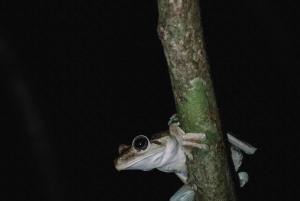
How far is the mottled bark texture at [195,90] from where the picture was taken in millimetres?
813

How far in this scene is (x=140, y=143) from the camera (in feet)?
4.97

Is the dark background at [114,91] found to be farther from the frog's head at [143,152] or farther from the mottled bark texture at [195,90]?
the mottled bark texture at [195,90]

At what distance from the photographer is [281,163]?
479 cm

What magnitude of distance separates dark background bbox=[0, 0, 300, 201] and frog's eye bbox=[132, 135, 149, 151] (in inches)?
121

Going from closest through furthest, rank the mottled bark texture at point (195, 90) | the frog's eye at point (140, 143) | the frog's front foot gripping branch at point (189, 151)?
the mottled bark texture at point (195, 90)
the frog's front foot gripping branch at point (189, 151)
the frog's eye at point (140, 143)

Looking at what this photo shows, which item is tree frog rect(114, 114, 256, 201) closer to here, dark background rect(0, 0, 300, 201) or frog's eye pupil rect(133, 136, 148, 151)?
frog's eye pupil rect(133, 136, 148, 151)

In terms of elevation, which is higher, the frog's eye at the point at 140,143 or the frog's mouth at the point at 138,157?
the frog's eye at the point at 140,143

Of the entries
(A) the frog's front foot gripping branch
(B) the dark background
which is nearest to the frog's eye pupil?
(A) the frog's front foot gripping branch

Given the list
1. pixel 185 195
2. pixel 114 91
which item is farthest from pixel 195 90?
pixel 114 91

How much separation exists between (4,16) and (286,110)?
4728mm

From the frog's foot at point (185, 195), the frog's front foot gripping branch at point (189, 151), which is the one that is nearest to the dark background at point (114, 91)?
the frog's front foot gripping branch at point (189, 151)

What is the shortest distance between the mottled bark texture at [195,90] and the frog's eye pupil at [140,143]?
0.38 metres

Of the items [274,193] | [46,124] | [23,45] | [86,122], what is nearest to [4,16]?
[23,45]

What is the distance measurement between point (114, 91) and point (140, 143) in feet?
12.2
